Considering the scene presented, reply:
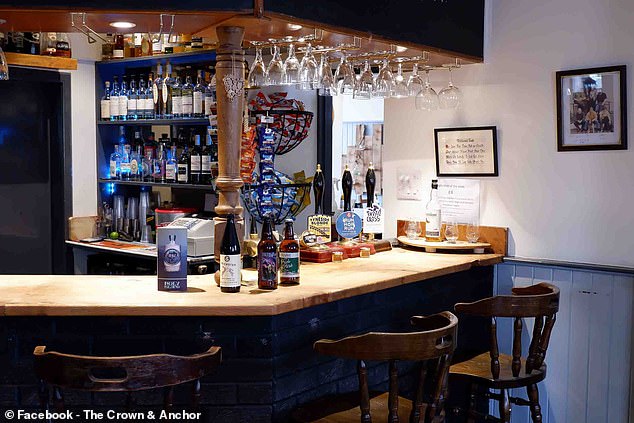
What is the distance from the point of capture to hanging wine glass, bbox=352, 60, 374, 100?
3497 millimetres

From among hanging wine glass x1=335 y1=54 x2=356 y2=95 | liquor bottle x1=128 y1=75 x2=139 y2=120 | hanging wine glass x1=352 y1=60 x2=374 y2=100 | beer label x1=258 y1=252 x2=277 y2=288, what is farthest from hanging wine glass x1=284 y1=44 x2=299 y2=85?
liquor bottle x1=128 y1=75 x2=139 y2=120

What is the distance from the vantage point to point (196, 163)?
487 cm

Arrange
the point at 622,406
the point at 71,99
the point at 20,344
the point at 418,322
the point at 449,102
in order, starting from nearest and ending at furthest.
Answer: the point at 20,344, the point at 418,322, the point at 622,406, the point at 449,102, the point at 71,99

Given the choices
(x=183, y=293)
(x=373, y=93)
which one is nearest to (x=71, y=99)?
(x=373, y=93)

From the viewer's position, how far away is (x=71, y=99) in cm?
525

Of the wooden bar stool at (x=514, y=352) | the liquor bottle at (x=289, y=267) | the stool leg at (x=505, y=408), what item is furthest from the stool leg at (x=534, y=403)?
the liquor bottle at (x=289, y=267)

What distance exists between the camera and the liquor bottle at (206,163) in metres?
4.80

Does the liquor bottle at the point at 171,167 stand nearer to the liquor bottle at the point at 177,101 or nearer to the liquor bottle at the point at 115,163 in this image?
the liquor bottle at the point at 177,101

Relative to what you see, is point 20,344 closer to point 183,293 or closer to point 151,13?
point 183,293

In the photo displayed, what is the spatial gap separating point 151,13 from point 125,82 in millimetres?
2796

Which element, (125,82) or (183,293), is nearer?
(183,293)

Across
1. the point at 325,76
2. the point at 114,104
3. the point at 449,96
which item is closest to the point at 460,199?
the point at 449,96

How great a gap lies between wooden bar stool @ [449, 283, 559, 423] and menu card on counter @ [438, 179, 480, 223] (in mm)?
875

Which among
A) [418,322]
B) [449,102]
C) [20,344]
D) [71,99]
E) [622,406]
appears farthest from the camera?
[71,99]
